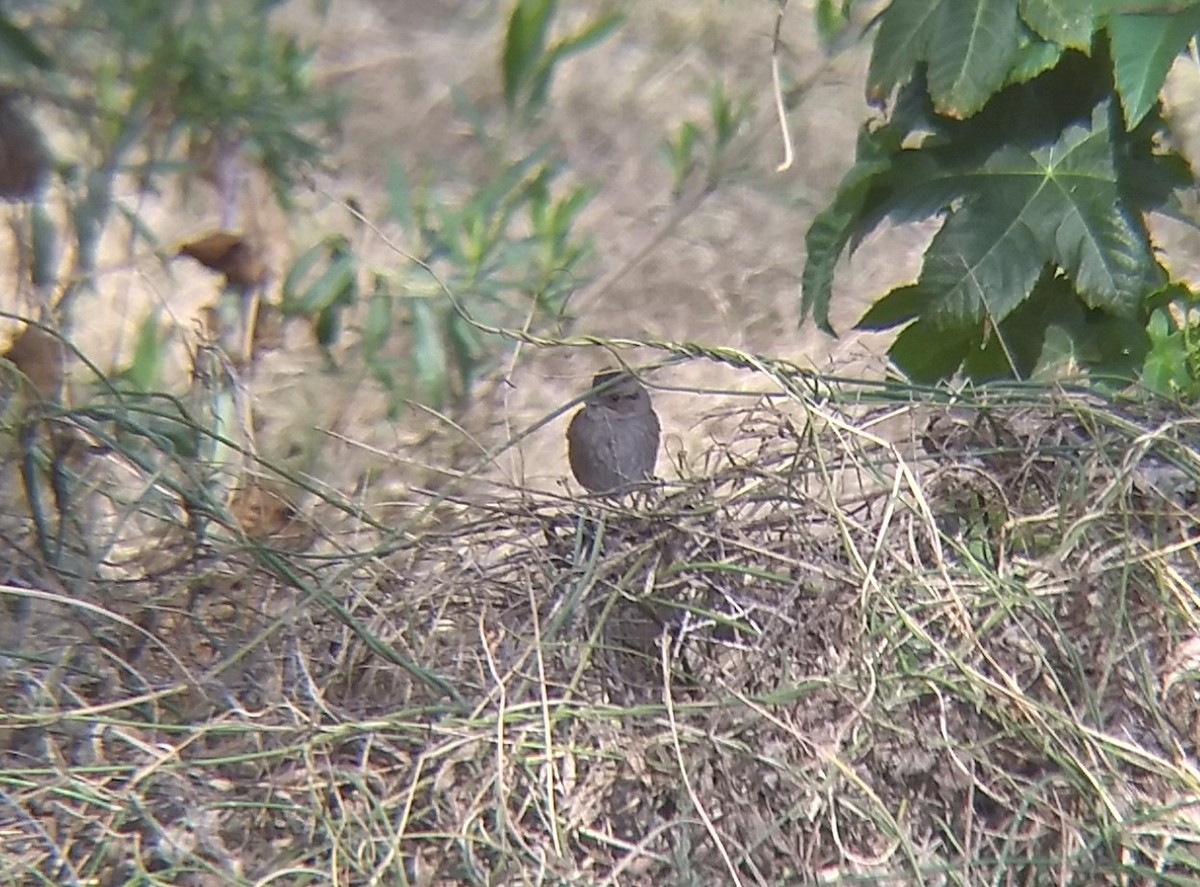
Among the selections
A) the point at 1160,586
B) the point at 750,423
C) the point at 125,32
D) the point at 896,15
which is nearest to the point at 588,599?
the point at 750,423

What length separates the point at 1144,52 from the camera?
5.37 feet

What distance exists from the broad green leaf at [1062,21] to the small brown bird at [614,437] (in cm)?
105

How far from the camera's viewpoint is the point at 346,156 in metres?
4.66

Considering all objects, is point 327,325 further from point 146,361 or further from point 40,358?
point 40,358

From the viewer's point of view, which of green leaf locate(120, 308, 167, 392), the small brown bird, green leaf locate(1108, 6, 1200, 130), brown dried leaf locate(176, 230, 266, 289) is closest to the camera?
green leaf locate(1108, 6, 1200, 130)

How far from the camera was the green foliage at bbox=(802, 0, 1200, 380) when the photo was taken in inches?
68.0

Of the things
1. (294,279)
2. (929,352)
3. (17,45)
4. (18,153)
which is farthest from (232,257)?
(929,352)

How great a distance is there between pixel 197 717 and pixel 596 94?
383 centimetres

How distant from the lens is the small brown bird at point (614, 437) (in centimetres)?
259

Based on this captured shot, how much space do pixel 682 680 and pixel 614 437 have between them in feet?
3.84

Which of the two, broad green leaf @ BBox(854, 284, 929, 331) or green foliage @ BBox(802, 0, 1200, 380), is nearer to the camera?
green foliage @ BBox(802, 0, 1200, 380)

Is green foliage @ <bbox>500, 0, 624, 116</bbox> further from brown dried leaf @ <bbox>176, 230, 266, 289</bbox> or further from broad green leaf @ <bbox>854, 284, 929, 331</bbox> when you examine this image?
broad green leaf @ <bbox>854, 284, 929, 331</bbox>

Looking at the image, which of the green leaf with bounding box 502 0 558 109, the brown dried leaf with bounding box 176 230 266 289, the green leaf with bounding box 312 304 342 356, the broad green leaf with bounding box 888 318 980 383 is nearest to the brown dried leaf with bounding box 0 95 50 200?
the brown dried leaf with bounding box 176 230 266 289

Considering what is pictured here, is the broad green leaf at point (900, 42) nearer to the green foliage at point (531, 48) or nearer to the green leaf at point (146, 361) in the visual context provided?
the green foliage at point (531, 48)
